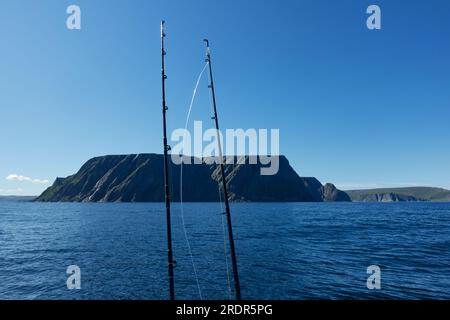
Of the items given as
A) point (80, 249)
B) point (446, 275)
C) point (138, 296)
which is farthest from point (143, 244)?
point (446, 275)

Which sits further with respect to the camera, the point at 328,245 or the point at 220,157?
the point at 328,245

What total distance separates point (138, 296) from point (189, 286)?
492 centimetres

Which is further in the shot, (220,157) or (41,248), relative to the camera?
(41,248)

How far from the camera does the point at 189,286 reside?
2708 cm

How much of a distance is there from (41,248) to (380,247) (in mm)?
56399

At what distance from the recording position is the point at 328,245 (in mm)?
49562
